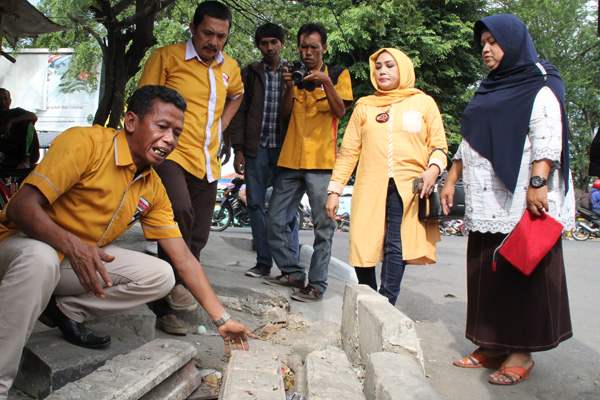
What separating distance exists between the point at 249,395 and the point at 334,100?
2.78 m

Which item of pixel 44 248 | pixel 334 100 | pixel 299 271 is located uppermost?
pixel 334 100

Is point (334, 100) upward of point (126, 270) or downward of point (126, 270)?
upward

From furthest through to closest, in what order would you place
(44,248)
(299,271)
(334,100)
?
(299,271), (334,100), (44,248)

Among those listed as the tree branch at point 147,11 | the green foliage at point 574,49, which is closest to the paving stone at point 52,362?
the tree branch at point 147,11

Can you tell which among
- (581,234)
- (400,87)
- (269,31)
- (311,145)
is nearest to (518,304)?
(400,87)

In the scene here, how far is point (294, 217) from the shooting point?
498 cm

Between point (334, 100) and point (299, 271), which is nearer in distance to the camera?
point (334, 100)

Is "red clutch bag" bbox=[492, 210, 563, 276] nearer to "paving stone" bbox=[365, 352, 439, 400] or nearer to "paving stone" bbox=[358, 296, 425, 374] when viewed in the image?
"paving stone" bbox=[358, 296, 425, 374]

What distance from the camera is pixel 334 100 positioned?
4.46 meters

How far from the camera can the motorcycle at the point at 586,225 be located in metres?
15.3

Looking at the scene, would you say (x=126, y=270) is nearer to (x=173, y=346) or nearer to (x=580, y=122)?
(x=173, y=346)

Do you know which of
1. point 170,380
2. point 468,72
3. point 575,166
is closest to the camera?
point 170,380

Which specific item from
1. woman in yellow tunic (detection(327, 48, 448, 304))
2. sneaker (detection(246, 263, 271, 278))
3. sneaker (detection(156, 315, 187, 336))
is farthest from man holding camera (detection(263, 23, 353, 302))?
sneaker (detection(156, 315, 187, 336))

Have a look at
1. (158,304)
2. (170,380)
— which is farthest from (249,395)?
(158,304)
